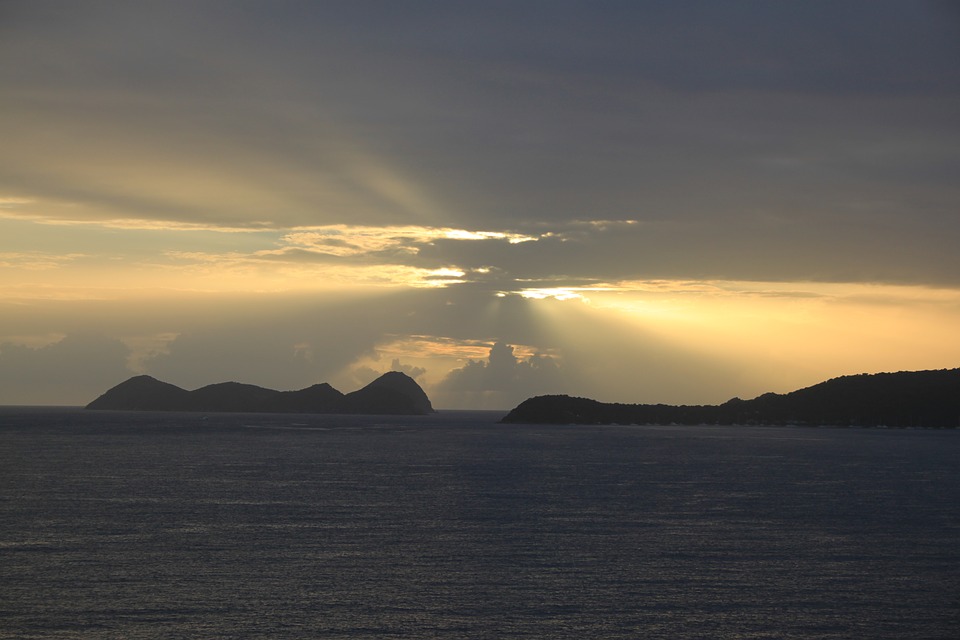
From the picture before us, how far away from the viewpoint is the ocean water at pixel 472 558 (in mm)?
49594

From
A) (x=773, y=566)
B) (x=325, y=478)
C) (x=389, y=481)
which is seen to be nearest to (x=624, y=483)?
(x=389, y=481)

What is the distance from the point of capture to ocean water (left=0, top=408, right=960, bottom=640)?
49.6 meters

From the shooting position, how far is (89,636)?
1804 inches

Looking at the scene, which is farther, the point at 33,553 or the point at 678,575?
the point at 33,553

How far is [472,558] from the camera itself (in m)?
66.6

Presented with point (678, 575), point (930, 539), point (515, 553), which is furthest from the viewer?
point (930, 539)

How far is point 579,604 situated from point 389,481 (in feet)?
A: 241

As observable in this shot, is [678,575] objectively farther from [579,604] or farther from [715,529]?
[715,529]

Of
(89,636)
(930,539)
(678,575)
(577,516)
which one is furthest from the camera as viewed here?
(577,516)

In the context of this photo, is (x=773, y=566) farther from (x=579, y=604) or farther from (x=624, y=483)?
(x=624, y=483)

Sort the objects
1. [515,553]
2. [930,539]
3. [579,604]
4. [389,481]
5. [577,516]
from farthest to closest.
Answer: [389,481]
[577,516]
[930,539]
[515,553]
[579,604]

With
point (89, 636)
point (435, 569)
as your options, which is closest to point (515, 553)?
point (435, 569)

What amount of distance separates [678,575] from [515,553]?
1318 centimetres

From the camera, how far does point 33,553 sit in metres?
66.2
